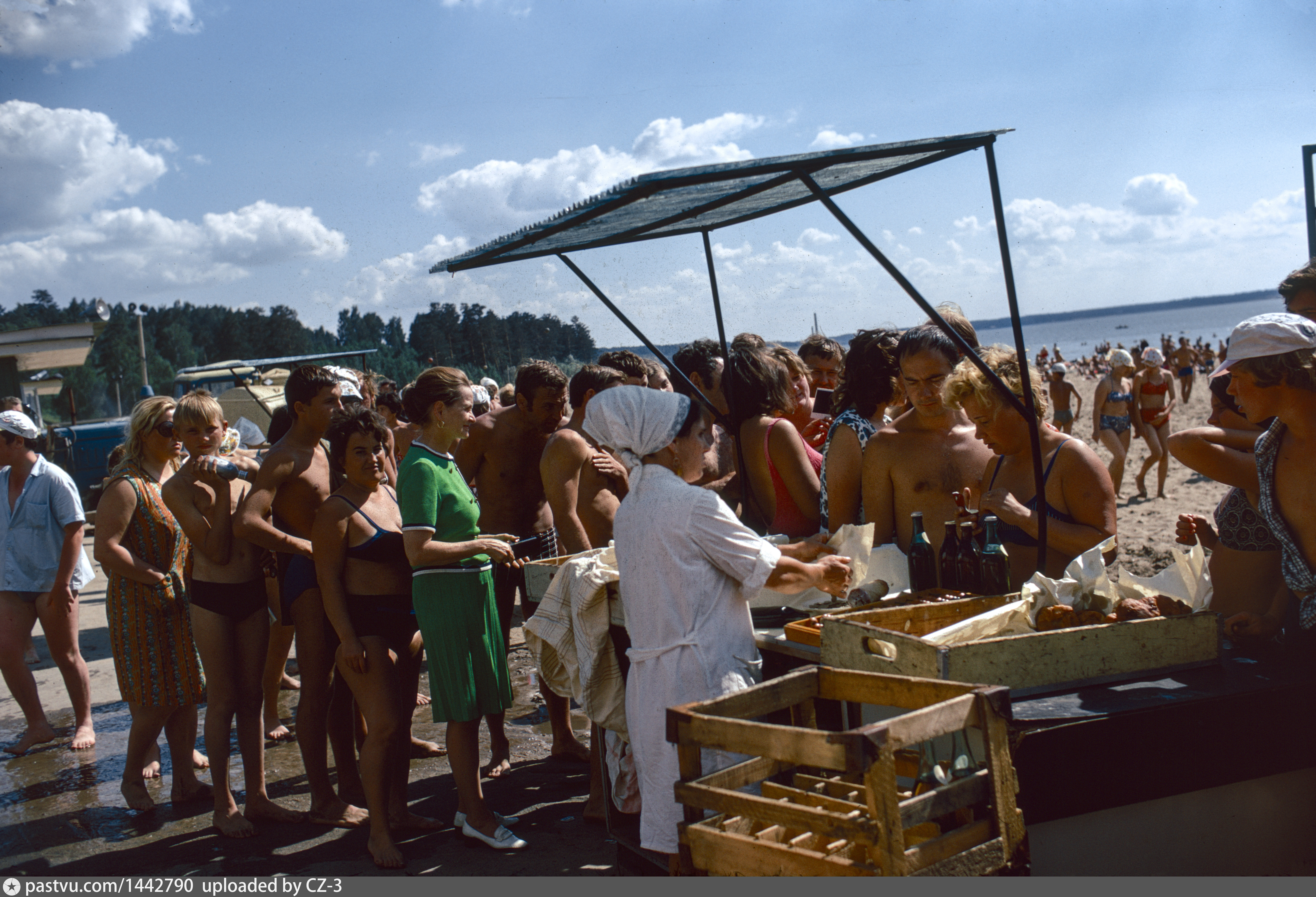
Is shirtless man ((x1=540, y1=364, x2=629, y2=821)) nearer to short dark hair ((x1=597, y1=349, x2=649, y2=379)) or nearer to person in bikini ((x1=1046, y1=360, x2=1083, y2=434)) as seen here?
short dark hair ((x1=597, y1=349, x2=649, y2=379))

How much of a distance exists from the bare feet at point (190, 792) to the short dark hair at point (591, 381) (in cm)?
255

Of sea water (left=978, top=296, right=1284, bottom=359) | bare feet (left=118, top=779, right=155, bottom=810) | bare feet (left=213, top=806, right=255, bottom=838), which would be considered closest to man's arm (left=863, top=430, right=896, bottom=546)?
bare feet (left=213, top=806, right=255, bottom=838)

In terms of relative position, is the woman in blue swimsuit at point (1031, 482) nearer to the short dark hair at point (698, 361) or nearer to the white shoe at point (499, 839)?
the short dark hair at point (698, 361)

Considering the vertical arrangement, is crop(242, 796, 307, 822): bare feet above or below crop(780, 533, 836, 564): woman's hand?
below

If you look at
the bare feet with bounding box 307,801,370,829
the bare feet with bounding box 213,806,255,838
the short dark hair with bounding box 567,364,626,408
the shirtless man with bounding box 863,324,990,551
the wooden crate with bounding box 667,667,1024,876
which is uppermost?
the short dark hair with bounding box 567,364,626,408

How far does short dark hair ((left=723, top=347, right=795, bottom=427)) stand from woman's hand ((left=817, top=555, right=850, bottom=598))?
4.77 ft

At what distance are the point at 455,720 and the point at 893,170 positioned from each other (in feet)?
8.74

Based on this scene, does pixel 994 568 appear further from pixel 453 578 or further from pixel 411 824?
pixel 411 824

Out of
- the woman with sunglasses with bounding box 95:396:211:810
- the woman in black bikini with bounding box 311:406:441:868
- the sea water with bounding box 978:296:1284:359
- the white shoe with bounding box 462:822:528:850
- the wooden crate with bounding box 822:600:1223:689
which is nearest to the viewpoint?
the wooden crate with bounding box 822:600:1223:689

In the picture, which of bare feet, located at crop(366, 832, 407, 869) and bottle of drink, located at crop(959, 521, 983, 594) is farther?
bare feet, located at crop(366, 832, 407, 869)

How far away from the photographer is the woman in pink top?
13.2 ft

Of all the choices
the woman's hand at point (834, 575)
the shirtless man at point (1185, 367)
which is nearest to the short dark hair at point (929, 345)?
the woman's hand at point (834, 575)

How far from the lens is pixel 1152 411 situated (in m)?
11.4

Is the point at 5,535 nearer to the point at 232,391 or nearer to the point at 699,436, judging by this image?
the point at 699,436
